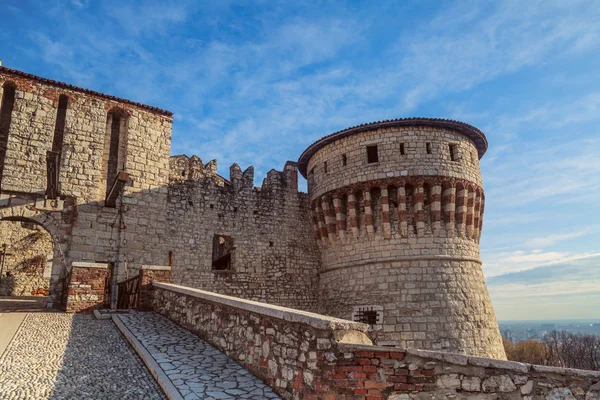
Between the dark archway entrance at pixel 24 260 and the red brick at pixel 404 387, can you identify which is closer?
the red brick at pixel 404 387

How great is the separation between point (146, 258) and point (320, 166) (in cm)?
667

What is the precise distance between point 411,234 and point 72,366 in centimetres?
985

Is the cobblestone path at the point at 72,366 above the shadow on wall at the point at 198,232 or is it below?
below

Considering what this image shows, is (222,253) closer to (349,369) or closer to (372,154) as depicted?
(372,154)

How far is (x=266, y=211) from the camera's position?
14734mm

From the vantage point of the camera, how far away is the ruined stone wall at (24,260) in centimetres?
1736

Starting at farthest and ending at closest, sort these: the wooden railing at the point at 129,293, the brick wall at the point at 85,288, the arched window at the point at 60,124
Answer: the arched window at the point at 60,124, the wooden railing at the point at 129,293, the brick wall at the point at 85,288

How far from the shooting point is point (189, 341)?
606 cm

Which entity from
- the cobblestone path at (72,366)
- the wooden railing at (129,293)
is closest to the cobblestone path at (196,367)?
the cobblestone path at (72,366)

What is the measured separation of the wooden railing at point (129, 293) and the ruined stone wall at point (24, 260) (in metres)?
9.53

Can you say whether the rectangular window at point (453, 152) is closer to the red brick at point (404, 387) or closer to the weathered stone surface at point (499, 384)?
the weathered stone surface at point (499, 384)

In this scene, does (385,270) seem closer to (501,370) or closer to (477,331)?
(477,331)

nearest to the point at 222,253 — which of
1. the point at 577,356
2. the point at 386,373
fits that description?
the point at 386,373

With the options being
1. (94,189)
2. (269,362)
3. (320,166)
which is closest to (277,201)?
(320,166)
